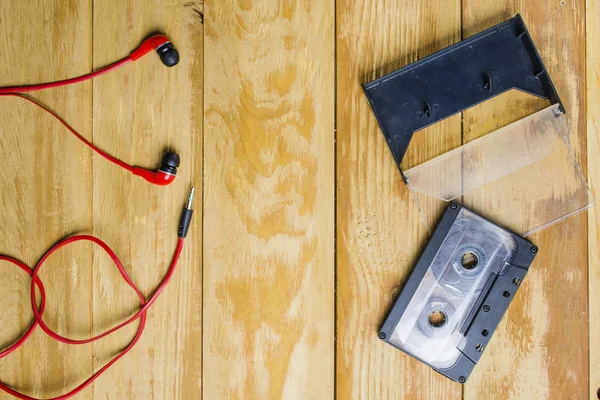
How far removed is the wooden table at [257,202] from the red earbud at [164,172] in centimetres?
3

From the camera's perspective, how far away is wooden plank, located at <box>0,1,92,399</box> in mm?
1071

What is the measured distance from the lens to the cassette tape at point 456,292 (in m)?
1.05

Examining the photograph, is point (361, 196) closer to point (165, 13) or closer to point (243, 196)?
point (243, 196)

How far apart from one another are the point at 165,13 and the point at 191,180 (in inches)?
12.6

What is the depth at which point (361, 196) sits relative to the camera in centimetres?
107

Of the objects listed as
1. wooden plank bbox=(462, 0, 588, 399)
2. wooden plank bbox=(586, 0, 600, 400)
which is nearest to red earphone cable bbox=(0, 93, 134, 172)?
wooden plank bbox=(462, 0, 588, 399)

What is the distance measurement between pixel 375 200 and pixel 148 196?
43cm

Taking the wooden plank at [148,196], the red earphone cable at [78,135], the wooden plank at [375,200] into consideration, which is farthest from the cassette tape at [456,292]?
the red earphone cable at [78,135]

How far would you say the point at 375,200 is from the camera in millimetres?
1070

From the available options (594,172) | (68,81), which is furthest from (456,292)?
(68,81)

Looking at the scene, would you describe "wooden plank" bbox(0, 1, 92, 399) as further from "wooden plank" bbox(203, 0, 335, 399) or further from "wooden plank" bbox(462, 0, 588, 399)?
"wooden plank" bbox(462, 0, 588, 399)

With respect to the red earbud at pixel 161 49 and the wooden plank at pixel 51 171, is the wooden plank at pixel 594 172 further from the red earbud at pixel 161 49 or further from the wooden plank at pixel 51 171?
the wooden plank at pixel 51 171

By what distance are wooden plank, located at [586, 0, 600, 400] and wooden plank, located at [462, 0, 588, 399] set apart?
12 millimetres

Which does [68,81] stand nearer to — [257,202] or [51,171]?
[51,171]
